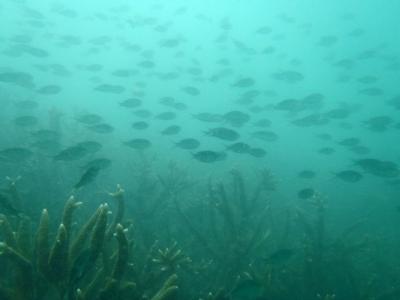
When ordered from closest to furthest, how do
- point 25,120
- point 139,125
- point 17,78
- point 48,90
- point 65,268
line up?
point 65,268, point 25,120, point 139,125, point 17,78, point 48,90

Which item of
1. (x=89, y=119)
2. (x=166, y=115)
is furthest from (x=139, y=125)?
(x=166, y=115)

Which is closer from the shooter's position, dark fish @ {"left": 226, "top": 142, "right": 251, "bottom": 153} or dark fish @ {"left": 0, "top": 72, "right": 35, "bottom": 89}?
dark fish @ {"left": 226, "top": 142, "right": 251, "bottom": 153}

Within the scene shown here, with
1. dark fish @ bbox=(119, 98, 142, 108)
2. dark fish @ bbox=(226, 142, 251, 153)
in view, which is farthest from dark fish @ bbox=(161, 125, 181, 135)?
dark fish @ bbox=(119, 98, 142, 108)

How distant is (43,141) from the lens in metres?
10.8

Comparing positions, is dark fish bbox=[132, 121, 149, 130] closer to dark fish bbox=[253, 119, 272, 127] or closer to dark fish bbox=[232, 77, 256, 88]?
dark fish bbox=[232, 77, 256, 88]

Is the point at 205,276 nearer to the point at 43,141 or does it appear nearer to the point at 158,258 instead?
the point at 158,258

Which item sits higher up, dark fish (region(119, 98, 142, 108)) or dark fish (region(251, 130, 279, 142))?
dark fish (region(119, 98, 142, 108))

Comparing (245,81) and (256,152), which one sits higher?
(245,81)

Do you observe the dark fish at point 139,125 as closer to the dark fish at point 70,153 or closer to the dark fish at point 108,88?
the dark fish at point 70,153

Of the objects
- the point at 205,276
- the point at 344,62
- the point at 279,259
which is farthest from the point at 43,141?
the point at 344,62

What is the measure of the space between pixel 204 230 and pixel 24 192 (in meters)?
5.32

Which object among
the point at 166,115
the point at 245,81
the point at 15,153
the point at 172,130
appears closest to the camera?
the point at 15,153

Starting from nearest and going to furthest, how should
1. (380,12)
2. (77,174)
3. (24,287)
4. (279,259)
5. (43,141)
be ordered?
(24,287) < (279,259) < (43,141) < (77,174) < (380,12)

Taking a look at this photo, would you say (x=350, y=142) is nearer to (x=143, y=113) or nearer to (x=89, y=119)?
(x=143, y=113)
